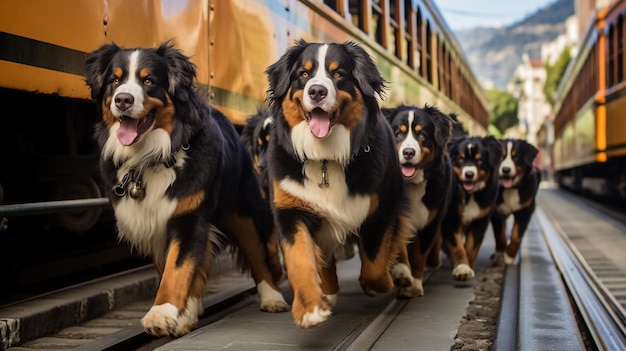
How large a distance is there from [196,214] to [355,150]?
0.92 meters

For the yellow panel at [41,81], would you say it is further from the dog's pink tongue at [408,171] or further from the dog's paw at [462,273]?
the dog's paw at [462,273]

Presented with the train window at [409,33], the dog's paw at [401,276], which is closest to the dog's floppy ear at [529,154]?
the dog's paw at [401,276]

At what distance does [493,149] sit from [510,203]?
93 centimetres

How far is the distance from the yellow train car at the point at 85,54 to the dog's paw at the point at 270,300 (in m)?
1.31

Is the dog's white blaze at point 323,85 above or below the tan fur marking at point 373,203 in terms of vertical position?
above

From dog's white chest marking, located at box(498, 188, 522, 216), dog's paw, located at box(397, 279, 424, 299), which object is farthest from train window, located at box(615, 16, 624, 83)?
dog's paw, located at box(397, 279, 424, 299)

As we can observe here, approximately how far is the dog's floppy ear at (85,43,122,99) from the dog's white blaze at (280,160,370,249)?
3.57ft

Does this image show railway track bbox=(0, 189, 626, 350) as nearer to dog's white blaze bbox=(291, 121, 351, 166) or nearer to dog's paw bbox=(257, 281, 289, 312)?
dog's paw bbox=(257, 281, 289, 312)

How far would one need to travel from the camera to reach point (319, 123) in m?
4.34

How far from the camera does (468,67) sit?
23203 mm

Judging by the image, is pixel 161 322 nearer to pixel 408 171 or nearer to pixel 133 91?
pixel 133 91

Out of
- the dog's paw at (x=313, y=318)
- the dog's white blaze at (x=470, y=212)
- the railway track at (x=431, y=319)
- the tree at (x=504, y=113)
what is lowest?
the railway track at (x=431, y=319)

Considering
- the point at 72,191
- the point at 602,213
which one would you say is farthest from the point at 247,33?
the point at 602,213

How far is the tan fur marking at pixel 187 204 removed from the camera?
14.3ft
